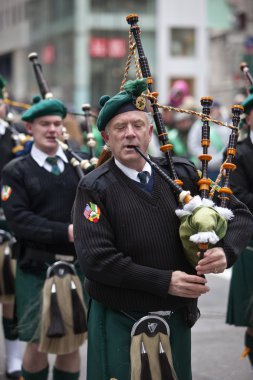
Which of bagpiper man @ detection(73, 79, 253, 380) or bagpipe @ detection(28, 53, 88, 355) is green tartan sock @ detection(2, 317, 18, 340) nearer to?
bagpipe @ detection(28, 53, 88, 355)

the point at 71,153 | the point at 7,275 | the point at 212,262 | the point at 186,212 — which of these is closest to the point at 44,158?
the point at 71,153

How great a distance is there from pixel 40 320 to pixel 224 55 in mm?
32317

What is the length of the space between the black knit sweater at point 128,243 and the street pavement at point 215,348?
2.49m

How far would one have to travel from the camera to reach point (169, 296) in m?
3.48

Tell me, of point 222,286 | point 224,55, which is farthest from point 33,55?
point 224,55

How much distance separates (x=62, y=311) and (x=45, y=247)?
17.4 inches

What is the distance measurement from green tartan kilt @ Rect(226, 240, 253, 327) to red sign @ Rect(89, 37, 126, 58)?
28.1 m

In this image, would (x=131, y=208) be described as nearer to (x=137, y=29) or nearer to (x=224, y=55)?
(x=137, y=29)

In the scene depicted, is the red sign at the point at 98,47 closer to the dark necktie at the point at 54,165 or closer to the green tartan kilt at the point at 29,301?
the dark necktie at the point at 54,165

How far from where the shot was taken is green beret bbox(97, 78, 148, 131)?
345 cm

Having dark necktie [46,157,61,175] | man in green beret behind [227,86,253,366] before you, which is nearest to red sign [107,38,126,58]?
man in green beret behind [227,86,253,366]

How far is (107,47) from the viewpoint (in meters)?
33.2

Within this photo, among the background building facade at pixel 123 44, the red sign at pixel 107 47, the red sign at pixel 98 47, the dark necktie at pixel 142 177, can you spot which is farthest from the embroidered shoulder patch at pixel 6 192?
the red sign at pixel 98 47

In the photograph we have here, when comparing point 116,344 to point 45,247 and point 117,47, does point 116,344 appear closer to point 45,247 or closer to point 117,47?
point 45,247
